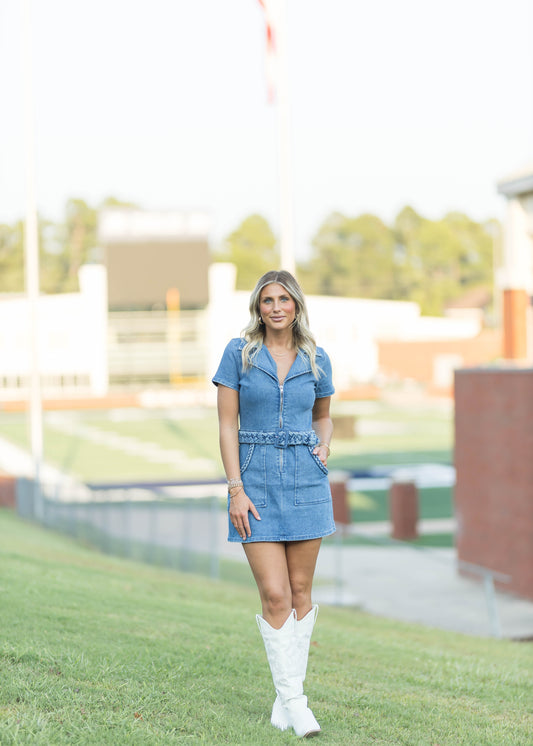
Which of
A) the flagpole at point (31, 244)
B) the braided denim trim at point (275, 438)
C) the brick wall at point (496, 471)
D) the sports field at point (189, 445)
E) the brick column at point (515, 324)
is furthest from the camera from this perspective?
the sports field at point (189, 445)

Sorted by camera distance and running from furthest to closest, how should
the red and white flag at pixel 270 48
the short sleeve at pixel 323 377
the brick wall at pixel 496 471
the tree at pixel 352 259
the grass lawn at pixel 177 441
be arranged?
the tree at pixel 352 259 < the grass lawn at pixel 177 441 < the red and white flag at pixel 270 48 < the brick wall at pixel 496 471 < the short sleeve at pixel 323 377

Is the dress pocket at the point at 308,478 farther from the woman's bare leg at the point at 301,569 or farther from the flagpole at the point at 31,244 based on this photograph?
the flagpole at the point at 31,244

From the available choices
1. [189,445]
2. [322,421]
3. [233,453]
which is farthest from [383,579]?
[189,445]

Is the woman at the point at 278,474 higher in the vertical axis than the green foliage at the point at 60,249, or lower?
lower

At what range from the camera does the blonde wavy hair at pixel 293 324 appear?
4.20m

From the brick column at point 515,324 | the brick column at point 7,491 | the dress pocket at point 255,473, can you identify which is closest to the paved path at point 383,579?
the brick column at point 515,324

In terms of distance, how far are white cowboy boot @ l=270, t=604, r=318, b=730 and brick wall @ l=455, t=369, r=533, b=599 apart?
9621mm

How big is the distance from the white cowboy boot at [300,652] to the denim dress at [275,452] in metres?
0.38

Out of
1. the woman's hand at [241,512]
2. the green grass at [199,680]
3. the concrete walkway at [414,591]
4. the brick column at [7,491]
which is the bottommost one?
the concrete walkway at [414,591]

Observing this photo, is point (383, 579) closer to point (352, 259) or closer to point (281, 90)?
point (281, 90)

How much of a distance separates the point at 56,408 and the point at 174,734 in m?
49.2

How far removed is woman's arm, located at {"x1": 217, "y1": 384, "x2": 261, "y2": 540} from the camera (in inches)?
159

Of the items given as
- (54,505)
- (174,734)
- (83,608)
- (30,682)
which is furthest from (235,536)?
(54,505)

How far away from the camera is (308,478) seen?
13.6 feet
